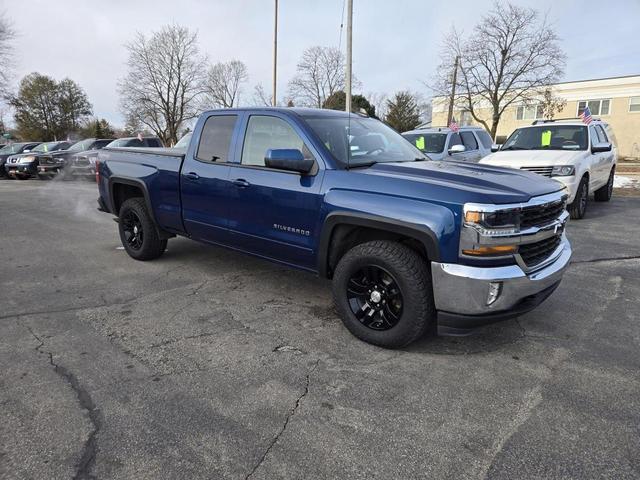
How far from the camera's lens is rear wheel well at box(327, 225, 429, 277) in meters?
3.46

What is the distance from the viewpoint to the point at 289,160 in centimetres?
363

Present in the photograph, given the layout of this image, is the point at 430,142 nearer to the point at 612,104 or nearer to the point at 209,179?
the point at 209,179

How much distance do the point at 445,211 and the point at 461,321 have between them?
2.47 feet

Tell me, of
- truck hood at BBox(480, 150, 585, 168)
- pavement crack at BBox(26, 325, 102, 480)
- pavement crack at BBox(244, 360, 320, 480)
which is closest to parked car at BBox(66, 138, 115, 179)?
truck hood at BBox(480, 150, 585, 168)

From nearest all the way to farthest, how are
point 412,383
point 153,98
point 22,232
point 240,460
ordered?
point 240,460, point 412,383, point 22,232, point 153,98

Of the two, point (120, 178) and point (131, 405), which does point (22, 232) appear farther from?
point (131, 405)

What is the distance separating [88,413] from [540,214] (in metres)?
3.21

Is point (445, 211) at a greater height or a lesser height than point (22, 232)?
greater

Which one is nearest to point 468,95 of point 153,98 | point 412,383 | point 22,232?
point 153,98

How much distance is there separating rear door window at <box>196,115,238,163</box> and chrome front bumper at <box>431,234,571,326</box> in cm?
252

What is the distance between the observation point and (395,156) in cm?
434

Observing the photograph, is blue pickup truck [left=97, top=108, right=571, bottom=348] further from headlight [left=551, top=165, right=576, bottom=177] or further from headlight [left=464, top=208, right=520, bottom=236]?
headlight [left=551, top=165, right=576, bottom=177]

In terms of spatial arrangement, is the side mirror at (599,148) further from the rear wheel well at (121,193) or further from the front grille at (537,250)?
the rear wheel well at (121,193)

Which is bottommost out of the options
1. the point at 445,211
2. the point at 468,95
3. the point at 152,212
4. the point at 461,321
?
the point at 461,321
